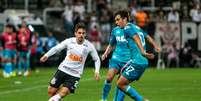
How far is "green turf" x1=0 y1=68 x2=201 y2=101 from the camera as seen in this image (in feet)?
74.2

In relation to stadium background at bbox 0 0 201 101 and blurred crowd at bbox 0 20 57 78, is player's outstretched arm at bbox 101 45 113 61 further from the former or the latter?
stadium background at bbox 0 0 201 101

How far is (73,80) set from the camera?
17.1 metres

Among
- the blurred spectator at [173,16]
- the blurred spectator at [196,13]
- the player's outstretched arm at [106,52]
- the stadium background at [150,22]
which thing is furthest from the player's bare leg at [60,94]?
the blurred spectator at [196,13]

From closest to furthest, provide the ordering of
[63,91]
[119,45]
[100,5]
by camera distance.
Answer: [63,91]
[119,45]
[100,5]

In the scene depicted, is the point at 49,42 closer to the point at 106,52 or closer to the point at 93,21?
the point at 93,21

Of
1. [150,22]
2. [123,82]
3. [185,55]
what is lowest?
[185,55]

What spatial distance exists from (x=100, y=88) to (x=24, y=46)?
8.14m

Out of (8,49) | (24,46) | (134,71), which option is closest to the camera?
(134,71)

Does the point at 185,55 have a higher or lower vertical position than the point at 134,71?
lower

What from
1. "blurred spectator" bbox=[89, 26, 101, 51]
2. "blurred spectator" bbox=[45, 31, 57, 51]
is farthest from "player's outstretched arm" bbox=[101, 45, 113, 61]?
"blurred spectator" bbox=[89, 26, 101, 51]

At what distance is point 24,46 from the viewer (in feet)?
110

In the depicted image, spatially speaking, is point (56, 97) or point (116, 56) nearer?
point (56, 97)

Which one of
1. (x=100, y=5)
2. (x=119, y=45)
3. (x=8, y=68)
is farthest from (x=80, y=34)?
(x=100, y=5)

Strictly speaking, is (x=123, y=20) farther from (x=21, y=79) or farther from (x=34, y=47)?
(x=34, y=47)
